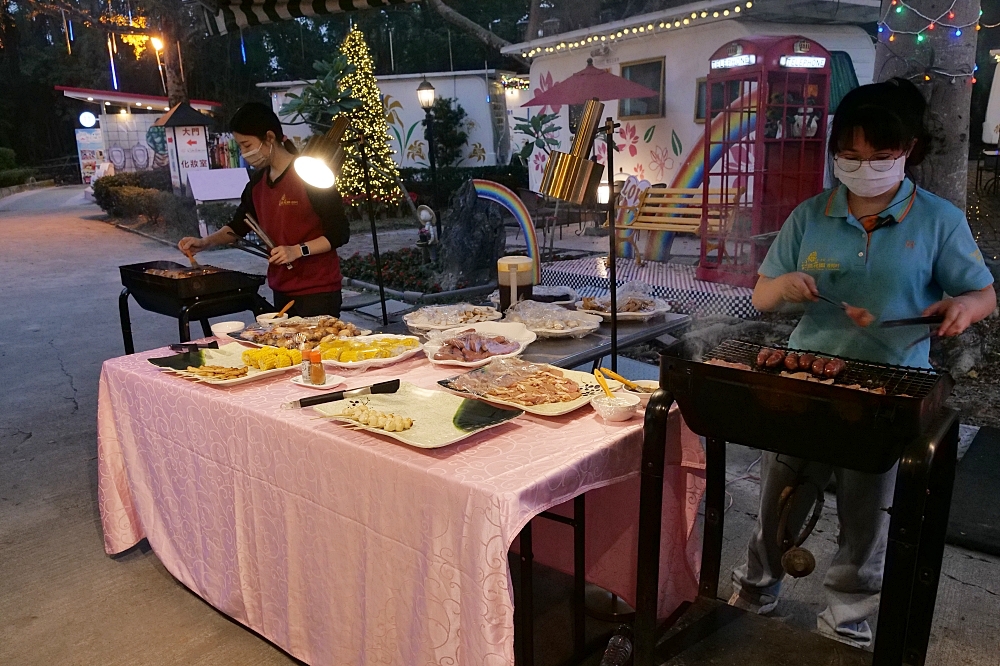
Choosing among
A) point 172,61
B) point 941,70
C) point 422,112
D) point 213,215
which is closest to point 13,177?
point 172,61

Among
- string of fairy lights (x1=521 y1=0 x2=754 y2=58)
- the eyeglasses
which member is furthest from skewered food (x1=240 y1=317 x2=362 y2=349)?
string of fairy lights (x1=521 y1=0 x2=754 y2=58)

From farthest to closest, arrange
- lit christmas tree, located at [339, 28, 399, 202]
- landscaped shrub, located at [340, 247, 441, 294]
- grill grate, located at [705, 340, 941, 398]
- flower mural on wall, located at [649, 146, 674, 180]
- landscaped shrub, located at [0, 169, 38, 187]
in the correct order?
landscaped shrub, located at [0, 169, 38, 187], lit christmas tree, located at [339, 28, 399, 202], landscaped shrub, located at [340, 247, 441, 294], flower mural on wall, located at [649, 146, 674, 180], grill grate, located at [705, 340, 941, 398]

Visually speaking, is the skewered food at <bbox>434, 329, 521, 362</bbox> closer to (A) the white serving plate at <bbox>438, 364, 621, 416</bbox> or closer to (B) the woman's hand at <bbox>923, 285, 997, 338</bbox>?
(A) the white serving plate at <bbox>438, 364, 621, 416</bbox>

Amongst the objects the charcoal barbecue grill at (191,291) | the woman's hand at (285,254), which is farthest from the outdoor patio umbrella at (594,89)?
the woman's hand at (285,254)

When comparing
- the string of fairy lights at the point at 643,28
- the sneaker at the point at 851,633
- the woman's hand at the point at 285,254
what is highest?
the string of fairy lights at the point at 643,28

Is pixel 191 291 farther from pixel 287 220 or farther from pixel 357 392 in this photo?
pixel 357 392

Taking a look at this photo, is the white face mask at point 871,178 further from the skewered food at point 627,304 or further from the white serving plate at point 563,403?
the skewered food at point 627,304

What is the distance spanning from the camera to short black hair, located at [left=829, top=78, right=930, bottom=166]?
190 cm

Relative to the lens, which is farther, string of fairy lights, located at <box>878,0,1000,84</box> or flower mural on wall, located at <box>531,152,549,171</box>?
flower mural on wall, located at <box>531,152,549,171</box>

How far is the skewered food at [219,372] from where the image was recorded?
2.48 m

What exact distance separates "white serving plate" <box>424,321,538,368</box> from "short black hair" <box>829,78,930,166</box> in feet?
4.22

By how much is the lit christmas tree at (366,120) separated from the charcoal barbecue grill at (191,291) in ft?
38.5

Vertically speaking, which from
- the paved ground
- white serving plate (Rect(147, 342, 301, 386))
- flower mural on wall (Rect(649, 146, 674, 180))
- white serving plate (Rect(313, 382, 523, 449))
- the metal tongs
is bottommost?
the paved ground

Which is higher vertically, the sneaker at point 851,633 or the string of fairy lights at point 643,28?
the string of fairy lights at point 643,28
